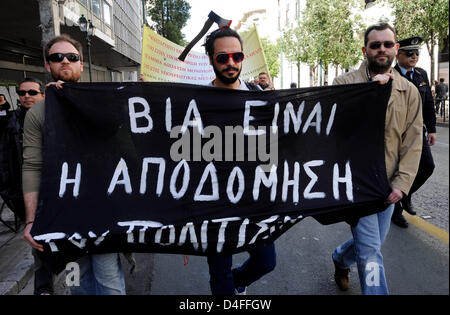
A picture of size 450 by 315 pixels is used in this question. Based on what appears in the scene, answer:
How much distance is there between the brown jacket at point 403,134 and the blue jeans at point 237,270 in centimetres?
99

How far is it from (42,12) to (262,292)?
6846 millimetres

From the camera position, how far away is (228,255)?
2.35m

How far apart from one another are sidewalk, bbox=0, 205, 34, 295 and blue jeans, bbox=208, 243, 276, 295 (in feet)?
6.21

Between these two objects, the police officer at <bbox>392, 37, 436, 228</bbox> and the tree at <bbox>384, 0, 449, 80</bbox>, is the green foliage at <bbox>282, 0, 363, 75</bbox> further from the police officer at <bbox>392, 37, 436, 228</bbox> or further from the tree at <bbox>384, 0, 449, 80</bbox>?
the police officer at <bbox>392, 37, 436, 228</bbox>

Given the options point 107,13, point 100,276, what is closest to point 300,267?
point 100,276

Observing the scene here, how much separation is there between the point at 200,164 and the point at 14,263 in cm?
244

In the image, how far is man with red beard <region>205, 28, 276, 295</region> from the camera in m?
2.33

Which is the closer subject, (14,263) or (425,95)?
(14,263)

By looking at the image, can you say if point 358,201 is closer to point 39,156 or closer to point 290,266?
point 290,266

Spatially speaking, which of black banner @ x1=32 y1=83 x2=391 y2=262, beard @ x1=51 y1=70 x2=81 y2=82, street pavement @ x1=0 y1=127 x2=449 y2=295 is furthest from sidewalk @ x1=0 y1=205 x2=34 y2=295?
beard @ x1=51 y1=70 x2=81 y2=82

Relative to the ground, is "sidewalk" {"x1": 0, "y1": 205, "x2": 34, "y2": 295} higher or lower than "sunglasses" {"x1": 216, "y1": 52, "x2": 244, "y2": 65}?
lower

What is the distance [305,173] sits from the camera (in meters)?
2.47

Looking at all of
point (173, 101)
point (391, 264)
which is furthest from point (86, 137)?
point (391, 264)

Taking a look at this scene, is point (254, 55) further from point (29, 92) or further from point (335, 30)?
point (335, 30)
